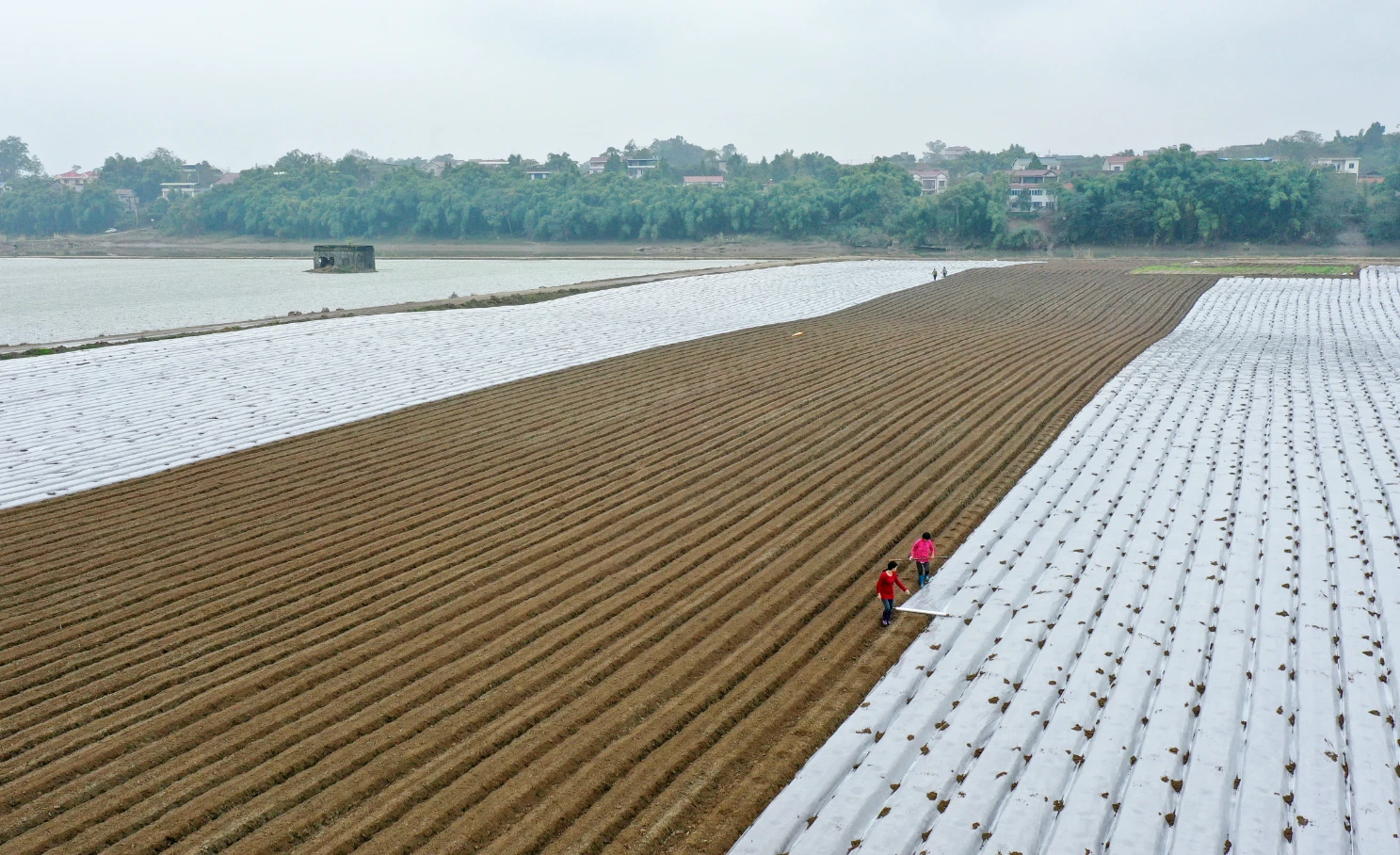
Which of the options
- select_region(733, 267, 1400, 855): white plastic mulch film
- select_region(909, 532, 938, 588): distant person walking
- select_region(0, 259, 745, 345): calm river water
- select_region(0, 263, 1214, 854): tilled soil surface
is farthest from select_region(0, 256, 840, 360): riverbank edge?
select_region(733, 267, 1400, 855): white plastic mulch film

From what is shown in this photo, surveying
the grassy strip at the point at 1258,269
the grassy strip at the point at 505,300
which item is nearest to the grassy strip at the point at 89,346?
the grassy strip at the point at 505,300

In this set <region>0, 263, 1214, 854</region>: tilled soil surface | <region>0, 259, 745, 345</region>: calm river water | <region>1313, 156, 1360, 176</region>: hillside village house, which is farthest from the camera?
<region>1313, 156, 1360, 176</region>: hillside village house

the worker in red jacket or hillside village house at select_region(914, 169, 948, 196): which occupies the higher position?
hillside village house at select_region(914, 169, 948, 196)

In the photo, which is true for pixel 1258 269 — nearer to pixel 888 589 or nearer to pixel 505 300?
pixel 505 300

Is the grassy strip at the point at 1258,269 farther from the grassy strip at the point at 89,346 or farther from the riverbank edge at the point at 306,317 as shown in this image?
the grassy strip at the point at 89,346

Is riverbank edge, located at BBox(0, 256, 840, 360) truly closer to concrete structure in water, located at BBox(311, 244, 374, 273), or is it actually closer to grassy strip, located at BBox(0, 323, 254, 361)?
grassy strip, located at BBox(0, 323, 254, 361)

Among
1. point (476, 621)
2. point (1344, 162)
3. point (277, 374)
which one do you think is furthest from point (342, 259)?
point (1344, 162)

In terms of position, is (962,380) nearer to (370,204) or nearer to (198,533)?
(198,533)
